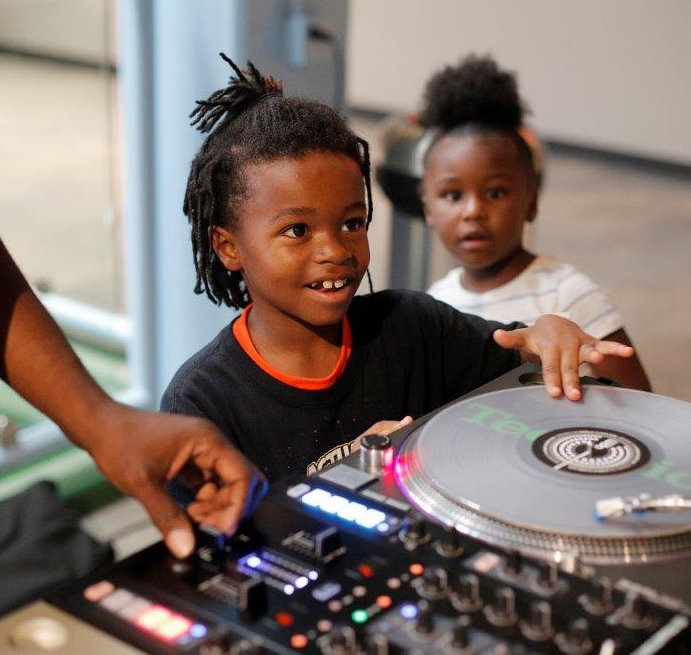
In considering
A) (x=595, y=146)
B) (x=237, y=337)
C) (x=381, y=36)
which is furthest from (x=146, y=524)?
(x=381, y=36)

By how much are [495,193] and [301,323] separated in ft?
2.04

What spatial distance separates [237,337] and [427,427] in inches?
15.4

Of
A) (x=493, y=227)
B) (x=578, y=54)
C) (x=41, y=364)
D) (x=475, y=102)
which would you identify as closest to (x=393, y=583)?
(x=41, y=364)

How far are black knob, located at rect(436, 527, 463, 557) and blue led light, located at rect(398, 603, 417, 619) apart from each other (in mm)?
63

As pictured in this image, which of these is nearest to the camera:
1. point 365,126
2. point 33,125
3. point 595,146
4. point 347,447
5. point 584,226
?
point 347,447

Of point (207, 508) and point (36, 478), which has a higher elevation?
point (207, 508)

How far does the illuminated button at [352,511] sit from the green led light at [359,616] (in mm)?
112

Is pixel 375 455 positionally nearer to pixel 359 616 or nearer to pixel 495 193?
pixel 359 616

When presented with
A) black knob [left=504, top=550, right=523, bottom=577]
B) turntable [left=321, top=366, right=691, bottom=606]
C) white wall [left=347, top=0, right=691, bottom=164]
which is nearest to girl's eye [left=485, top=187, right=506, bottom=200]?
turntable [left=321, top=366, right=691, bottom=606]

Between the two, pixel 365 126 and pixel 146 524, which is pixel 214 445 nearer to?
pixel 146 524

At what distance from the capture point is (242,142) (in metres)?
1.25

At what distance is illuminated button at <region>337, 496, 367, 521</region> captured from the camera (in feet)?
2.68

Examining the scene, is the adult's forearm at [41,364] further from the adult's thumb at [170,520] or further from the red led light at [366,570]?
the red led light at [366,570]

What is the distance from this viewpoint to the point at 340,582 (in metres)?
0.74
